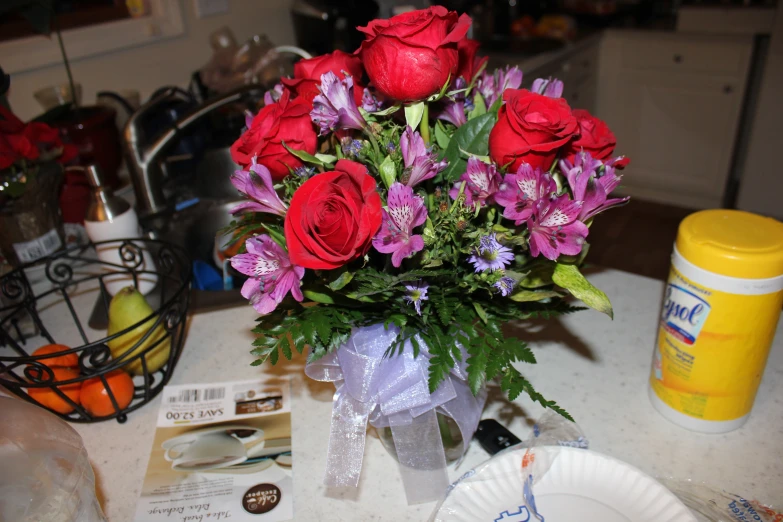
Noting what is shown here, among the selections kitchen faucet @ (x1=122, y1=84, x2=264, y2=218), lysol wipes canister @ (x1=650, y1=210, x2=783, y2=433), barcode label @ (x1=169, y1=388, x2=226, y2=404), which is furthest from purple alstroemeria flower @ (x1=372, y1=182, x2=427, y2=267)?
kitchen faucet @ (x1=122, y1=84, x2=264, y2=218)

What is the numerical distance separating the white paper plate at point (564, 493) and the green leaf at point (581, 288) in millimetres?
180

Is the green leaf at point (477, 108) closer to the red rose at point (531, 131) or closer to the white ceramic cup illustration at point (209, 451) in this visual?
the red rose at point (531, 131)

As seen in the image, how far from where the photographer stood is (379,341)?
55 centimetres

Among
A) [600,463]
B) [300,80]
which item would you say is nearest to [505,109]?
[300,80]

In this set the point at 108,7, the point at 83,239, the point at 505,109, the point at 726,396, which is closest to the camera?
the point at 505,109

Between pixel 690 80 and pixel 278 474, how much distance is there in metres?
2.71

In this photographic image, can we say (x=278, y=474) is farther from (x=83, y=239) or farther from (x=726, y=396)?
(x=83, y=239)

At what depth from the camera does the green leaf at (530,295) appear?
515 mm

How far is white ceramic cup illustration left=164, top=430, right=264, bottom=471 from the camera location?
0.67m

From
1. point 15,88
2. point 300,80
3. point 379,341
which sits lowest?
point 379,341

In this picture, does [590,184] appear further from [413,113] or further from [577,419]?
[577,419]

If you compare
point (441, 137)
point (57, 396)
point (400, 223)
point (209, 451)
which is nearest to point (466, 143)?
point (441, 137)

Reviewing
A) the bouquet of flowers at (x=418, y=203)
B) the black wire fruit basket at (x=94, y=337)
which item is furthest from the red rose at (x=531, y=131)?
the black wire fruit basket at (x=94, y=337)

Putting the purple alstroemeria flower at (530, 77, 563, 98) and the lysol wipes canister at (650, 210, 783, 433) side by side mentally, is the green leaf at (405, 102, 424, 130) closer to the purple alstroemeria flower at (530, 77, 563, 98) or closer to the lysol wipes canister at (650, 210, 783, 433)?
the purple alstroemeria flower at (530, 77, 563, 98)
